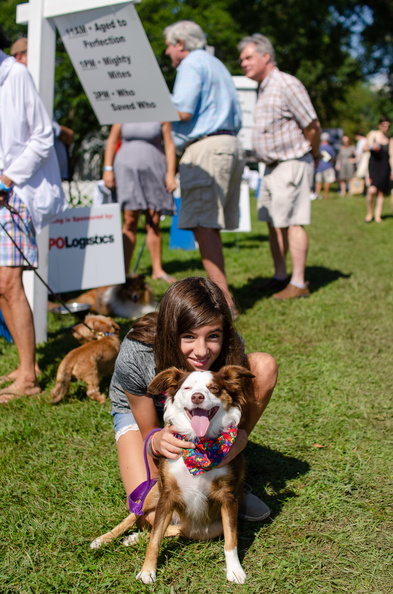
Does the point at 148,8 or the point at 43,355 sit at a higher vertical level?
the point at 148,8

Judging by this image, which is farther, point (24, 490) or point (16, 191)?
point (16, 191)

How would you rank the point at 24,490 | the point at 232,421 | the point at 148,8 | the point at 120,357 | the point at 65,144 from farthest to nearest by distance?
1. the point at 148,8
2. the point at 65,144
3. the point at 24,490
4. the point at 120,357
5. the point at 232,421

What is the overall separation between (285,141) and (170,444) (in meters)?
4.50

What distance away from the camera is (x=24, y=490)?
291 centimetres

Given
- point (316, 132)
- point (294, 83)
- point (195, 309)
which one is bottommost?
point (195, 309)

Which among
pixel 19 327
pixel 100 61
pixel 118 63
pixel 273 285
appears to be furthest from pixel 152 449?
pixel 273 285

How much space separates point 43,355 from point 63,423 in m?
1.24

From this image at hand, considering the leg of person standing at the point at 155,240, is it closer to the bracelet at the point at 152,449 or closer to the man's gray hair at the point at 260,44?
the man's gray hair at the point at 260,44

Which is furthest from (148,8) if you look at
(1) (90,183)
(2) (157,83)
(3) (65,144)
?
(2) (157,83)

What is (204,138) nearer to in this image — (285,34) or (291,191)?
(291,191)

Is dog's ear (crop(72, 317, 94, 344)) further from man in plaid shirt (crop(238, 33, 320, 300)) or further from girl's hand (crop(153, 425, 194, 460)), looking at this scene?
man in plaid shirt (crop(238, 33, 320, 300))

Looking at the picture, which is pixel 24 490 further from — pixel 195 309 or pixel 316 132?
pixel 316 132

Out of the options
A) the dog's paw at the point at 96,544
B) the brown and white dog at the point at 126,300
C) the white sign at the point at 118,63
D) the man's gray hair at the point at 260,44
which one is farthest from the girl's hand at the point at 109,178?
the dog's paw at the point at 96,544

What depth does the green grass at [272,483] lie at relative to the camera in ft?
7.57
